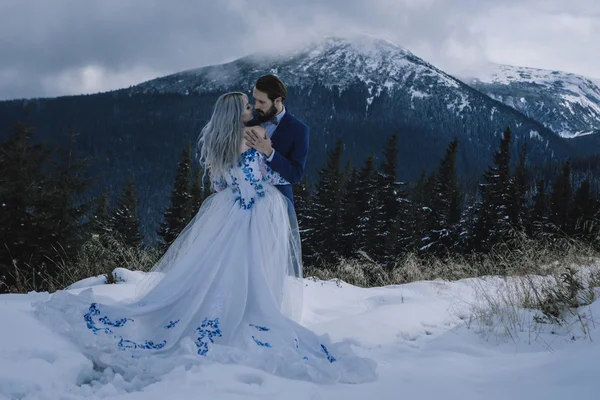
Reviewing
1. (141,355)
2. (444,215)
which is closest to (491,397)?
(141,355)

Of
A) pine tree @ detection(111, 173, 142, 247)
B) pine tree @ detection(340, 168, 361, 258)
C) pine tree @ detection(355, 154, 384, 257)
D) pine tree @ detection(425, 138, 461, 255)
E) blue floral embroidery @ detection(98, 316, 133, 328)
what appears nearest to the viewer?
blue floral embroidery @ detection(98, 316, 133, 328)

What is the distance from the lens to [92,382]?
2.79 meters

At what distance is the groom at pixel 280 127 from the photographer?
14.2ft

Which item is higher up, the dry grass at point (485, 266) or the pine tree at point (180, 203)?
the dry grass at point (485, 266)

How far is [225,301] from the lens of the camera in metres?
3.87

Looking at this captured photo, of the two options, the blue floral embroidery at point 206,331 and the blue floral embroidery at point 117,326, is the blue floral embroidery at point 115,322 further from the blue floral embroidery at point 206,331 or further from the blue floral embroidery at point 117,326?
the blue floral embroidery at point 206,331

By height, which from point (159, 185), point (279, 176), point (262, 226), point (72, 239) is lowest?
point (159, 185)

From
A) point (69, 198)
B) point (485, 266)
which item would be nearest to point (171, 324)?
point (485, 266)

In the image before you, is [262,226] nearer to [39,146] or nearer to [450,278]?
[450,278]

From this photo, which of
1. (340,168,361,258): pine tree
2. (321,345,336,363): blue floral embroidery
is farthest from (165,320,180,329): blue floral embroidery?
(340,168,361,258): pine tree

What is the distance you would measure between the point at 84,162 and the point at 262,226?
1774 cm

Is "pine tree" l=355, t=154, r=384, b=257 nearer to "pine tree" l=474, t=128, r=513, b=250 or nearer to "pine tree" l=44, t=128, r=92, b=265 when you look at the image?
"pine tree" l=474, t=128, r=513, b=250

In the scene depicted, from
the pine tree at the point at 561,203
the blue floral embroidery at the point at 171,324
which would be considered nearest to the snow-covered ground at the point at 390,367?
the blue floral embroidery at the point at 171,324

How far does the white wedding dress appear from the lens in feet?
10.7
